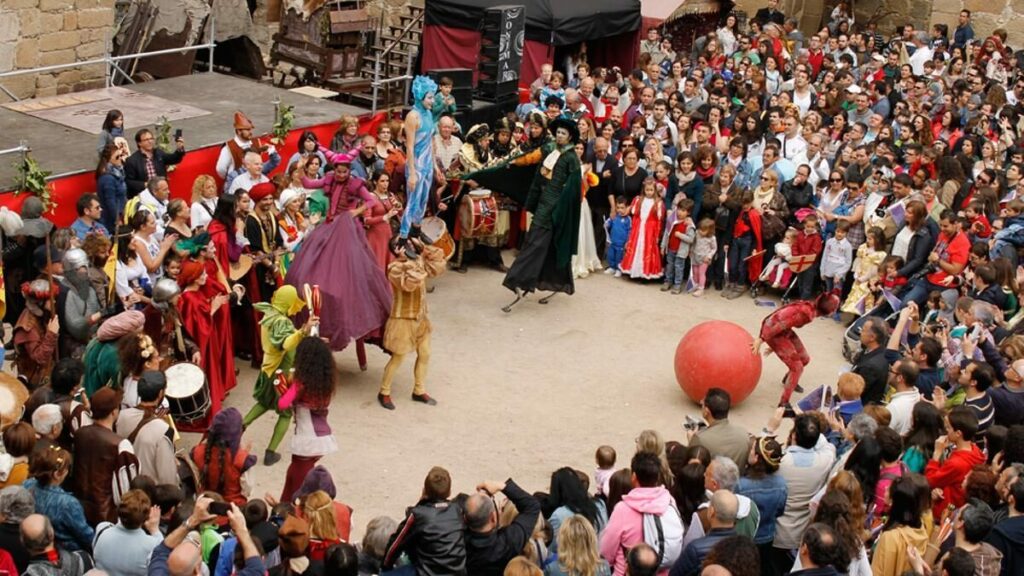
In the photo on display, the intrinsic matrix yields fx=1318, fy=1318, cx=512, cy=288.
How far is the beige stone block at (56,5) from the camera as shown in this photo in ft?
47.0

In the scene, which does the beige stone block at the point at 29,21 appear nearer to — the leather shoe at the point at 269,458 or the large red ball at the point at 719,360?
the leather shoe at the point at 269,458

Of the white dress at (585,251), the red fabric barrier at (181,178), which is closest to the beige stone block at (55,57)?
the red fabric barrier at (181,178)

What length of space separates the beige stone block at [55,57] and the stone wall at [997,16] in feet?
51.5

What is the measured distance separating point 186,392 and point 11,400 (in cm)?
104

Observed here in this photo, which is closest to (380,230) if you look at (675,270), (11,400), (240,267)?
(240,267)

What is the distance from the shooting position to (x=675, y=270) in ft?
43.8

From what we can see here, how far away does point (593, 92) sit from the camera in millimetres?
16078

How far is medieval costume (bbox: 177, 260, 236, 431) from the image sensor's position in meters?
9.45

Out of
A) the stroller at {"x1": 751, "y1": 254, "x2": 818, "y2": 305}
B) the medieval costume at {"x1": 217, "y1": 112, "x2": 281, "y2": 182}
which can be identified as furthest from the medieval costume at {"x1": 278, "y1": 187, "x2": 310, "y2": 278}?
the stroller at {"x1": 751, "y1": 254, "x2": 818, "y2": 305}

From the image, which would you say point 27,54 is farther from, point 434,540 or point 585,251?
point 434,540

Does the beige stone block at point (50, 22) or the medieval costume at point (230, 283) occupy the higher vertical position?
the beige stone block at point (50, 22)

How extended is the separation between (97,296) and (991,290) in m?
6.96

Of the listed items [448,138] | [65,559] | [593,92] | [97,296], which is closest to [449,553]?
[65,559]

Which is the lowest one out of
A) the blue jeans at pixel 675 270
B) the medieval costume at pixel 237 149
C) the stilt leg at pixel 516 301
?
the stilt leg at pixel 516 301
